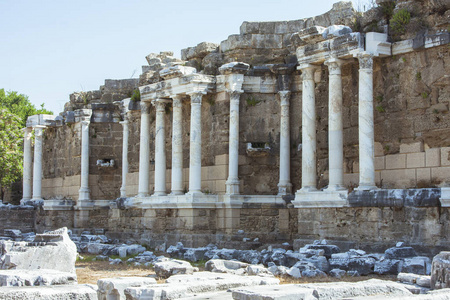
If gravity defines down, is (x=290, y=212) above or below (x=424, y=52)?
below

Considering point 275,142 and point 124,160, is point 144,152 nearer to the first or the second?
point 124,160

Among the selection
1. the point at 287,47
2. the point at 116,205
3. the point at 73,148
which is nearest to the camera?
the point at 287,47

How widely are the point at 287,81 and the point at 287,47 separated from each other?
122 cm

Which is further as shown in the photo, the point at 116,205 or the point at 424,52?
the point at 116,205

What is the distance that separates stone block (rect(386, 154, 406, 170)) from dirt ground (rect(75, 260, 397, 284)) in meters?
3.52

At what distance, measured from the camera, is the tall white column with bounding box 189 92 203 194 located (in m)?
19.7

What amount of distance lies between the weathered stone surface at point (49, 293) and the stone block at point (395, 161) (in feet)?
31.2

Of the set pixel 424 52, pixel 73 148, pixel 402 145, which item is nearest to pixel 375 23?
pixel 424 52

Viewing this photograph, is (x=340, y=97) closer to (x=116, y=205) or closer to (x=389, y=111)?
(x=389, y=111)

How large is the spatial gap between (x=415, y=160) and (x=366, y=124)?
1366mm

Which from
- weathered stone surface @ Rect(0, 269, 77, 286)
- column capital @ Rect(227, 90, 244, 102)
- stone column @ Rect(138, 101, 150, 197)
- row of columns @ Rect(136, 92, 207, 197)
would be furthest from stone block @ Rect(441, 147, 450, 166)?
stone column @ Rect(138, 101, 150, 197)

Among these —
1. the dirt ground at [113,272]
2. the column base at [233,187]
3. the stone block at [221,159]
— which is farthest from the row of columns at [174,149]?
the dirt ground at [113,272]

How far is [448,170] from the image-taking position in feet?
48.1

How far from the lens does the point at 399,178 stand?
51.6ft
